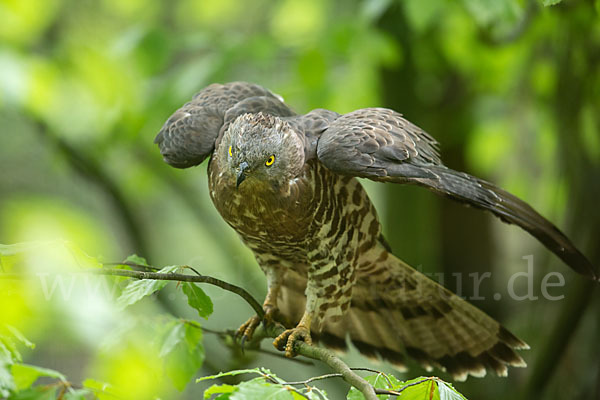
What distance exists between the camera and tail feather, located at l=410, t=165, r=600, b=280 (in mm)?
3320

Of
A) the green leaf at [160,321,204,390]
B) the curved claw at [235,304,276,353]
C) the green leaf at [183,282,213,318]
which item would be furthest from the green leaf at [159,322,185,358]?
the curved claw at [235,304,276,353]

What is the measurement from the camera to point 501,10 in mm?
4023

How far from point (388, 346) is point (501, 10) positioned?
2.41m

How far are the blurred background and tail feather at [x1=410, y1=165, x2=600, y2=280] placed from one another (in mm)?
1353

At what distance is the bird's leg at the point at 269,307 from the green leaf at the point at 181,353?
1.83ft

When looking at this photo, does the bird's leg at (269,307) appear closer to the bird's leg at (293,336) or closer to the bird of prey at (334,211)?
the bird of prey at (334,211)

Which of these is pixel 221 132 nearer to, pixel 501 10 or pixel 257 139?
pixel 257 139

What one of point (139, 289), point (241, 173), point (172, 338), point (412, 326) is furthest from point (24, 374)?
point (412, 326)

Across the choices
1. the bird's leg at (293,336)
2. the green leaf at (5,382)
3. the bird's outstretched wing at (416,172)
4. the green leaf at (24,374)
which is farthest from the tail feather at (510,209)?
the green leaf at (5,382)

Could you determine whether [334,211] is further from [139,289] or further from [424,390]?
[424,390]

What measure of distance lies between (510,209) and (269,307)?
167 cm

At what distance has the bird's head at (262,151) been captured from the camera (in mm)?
3543

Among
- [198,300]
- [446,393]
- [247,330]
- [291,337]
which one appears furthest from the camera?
[247,330]

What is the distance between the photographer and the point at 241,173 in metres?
3.52
